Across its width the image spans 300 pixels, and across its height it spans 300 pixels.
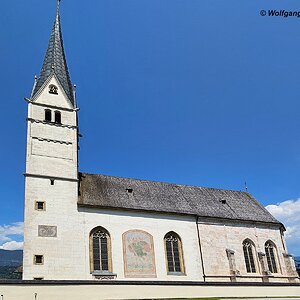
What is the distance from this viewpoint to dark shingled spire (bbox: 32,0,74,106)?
33562mm

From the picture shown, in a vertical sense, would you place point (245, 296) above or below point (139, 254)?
below

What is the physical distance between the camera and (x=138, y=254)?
90.0 ft

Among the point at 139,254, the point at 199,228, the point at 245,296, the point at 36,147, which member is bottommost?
the point at 245,296

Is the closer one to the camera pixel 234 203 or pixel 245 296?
pixel 245 296

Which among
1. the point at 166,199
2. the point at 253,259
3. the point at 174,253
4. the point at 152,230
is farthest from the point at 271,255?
the point at 152,230

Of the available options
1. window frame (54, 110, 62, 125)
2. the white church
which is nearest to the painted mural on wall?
the white church

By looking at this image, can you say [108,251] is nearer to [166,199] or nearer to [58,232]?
[58,232]

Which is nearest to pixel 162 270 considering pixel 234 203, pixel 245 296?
pixel 245 296

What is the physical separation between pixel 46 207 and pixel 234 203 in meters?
20.5

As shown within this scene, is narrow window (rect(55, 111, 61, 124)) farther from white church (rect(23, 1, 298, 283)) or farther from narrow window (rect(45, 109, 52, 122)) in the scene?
narrow window (rect(45, 109, 52, 122))

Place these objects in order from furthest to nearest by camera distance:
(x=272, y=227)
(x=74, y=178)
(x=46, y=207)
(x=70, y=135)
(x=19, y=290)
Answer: (x=272, y=227)
(x=70, y=135)
(x=74, y=178)
(x=46, y=207)
(x=19, y=290)

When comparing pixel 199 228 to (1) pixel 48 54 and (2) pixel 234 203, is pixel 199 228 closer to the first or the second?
(2) pixel 234 203

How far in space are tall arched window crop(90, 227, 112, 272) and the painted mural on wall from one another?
1.36 m

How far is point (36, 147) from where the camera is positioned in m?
28.6
